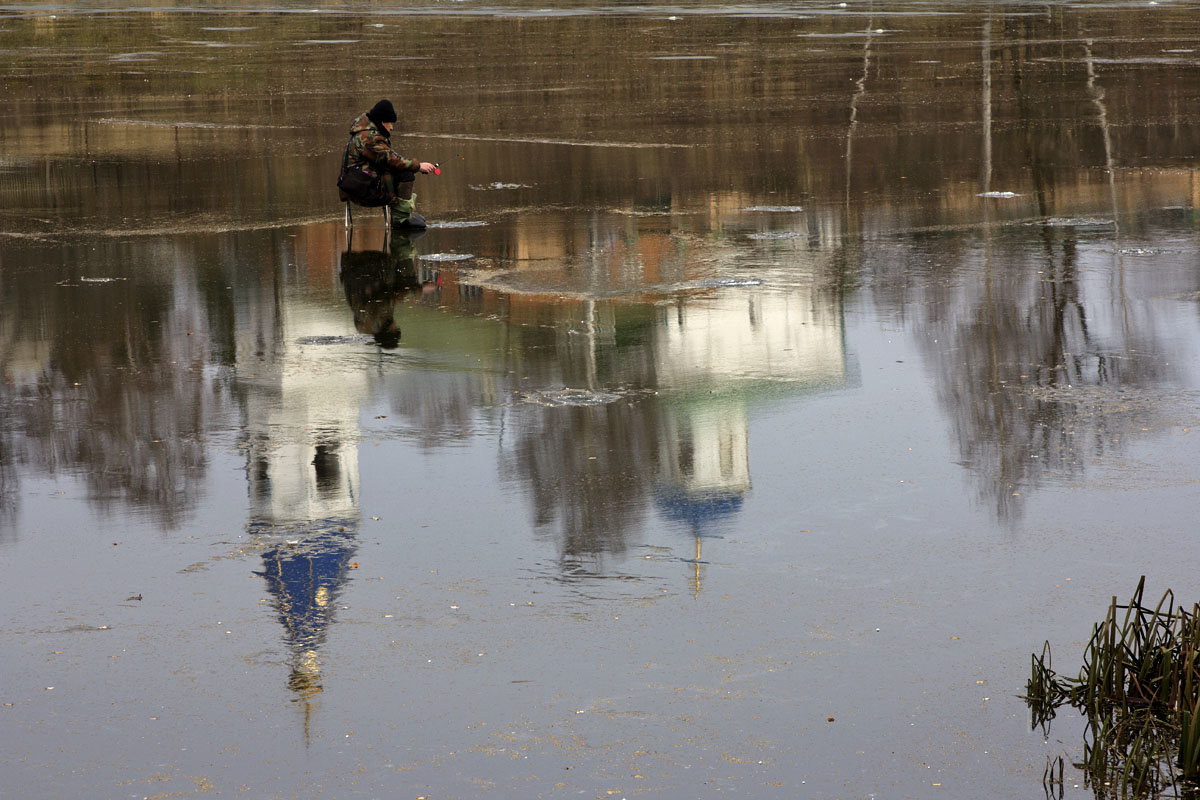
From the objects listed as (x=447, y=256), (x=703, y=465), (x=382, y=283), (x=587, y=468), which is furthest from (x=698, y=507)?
(x=447, y=256)

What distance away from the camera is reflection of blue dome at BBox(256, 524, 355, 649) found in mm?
6016

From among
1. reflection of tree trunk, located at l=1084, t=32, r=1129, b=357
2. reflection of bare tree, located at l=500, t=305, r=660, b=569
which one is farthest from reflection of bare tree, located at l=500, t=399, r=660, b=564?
reflection of tree trunk, located at l=1084, t=32, r=1129, b=357

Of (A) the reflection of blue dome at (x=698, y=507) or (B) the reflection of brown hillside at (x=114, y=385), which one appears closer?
(A) the reflection of blue dome at (x=698, y=507)

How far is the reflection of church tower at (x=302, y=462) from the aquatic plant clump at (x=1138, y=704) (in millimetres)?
2402

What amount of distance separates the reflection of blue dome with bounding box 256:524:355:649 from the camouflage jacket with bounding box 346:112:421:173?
24.2 feet

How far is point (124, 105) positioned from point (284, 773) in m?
21.6

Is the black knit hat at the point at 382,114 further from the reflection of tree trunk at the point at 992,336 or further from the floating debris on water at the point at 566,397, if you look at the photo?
the floating debris on water at the point at 566,397

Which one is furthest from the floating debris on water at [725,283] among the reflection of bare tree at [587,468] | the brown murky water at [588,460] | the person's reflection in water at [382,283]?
the reflection of bare tree at [587,468]

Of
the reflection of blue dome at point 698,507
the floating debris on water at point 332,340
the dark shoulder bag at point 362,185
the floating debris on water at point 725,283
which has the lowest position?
the reflection of blue dome at point 698,507

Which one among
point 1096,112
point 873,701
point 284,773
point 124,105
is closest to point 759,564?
point 873,701

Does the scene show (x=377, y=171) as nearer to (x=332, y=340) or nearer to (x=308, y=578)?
(x=332, y=340)

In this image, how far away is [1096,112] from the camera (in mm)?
20969

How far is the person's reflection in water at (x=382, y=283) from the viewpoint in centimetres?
1093

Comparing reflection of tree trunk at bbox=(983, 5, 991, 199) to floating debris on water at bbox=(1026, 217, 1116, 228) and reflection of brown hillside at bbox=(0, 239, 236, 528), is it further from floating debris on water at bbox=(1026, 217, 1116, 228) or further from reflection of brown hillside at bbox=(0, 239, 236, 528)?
reflection of brown hillside at bbox=(0, 239, 236, 528)
